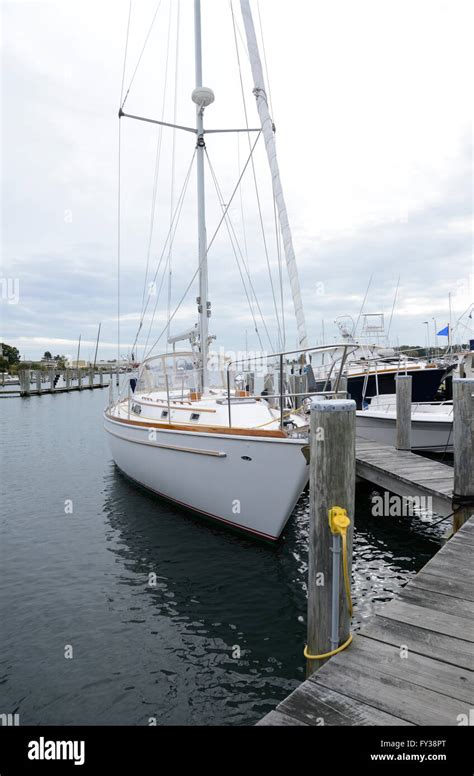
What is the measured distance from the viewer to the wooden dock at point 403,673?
7.43 feet

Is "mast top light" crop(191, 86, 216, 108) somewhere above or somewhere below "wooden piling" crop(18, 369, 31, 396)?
above

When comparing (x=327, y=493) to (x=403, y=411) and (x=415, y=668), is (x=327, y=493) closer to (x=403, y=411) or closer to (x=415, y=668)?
(x=415, y=668)

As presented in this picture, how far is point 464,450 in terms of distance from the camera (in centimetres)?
525

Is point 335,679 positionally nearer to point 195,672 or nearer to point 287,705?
point 287,705

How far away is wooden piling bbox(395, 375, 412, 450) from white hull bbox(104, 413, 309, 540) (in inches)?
114

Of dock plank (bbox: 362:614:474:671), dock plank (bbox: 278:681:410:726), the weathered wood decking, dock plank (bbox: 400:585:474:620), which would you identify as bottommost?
dock plank (bbox: 278:681:410:726)

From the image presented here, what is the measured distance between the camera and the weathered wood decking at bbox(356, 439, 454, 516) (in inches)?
221

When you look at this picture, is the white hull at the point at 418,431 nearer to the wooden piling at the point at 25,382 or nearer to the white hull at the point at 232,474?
the white hull at the point at 232,474

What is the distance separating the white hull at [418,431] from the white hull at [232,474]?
198 inches

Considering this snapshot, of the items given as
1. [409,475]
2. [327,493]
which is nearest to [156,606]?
[327,493]

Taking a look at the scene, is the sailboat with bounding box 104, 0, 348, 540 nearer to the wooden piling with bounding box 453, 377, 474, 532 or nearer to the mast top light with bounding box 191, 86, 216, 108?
the mast top light with bounding box 191, 86, 216, 108

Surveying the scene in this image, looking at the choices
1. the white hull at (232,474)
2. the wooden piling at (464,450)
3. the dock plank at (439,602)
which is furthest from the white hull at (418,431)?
the dock plank at (439,602)

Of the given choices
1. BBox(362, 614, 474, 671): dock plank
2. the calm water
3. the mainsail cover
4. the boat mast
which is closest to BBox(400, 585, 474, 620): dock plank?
BBox(362, 614, 474, 671): dock plank

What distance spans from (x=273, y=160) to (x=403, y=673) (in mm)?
8048
